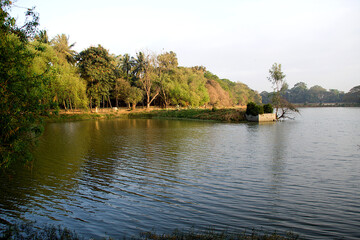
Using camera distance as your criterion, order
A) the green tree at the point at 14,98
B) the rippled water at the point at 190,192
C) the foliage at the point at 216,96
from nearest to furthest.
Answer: the rippled water at the point at 190,192 < the green tree at the point at 14,98 < the foliage at the point at 216,96

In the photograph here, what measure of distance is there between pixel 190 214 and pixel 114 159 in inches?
349

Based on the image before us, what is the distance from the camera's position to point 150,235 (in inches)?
230

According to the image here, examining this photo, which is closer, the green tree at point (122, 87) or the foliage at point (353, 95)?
the green tree at point (122, 87)

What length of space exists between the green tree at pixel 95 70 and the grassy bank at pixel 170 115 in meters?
4.14

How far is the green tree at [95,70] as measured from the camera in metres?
52.9

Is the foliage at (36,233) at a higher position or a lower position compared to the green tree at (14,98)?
lower

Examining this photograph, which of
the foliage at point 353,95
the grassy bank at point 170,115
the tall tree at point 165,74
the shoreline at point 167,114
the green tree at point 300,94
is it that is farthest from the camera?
the green tree at point 300,94

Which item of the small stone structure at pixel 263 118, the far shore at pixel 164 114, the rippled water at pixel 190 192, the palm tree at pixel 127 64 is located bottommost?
the rippled water at pixel 190 192

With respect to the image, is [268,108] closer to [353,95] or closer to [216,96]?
[216,96]

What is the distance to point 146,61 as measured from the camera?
6544cm

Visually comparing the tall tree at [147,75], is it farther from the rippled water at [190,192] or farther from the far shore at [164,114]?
the rippled water at [190,192]

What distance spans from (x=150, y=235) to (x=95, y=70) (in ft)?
170

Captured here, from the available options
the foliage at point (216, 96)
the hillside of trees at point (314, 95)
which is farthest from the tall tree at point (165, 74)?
the hillside of trees at point (314, 95)

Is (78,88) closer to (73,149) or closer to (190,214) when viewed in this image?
(73,149)
